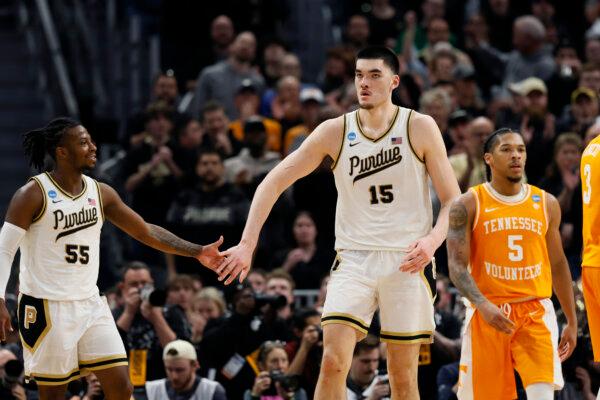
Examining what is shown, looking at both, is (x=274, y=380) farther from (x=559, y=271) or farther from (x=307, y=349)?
(x=559, y=271)

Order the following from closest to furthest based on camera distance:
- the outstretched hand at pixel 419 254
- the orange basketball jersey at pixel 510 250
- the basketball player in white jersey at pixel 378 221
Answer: the outstretched hand at pixel 419 254 → the basketball player in white jersey at pixel 378 221 → the orange basketball jersey at pixel 510 250

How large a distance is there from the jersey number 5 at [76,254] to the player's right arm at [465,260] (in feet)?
8.34

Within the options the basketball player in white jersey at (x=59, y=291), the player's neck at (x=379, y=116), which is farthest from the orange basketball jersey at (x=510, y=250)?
the basketball player in white jersey at (x=59, y=291)

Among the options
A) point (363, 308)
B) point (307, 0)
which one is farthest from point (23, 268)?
point (307, 0)

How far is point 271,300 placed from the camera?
12.3m

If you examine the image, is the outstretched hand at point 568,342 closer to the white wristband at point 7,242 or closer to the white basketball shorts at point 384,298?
the white basketball shorts at point 384,298

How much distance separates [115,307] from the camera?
42.2ft

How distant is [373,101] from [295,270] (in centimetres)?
562

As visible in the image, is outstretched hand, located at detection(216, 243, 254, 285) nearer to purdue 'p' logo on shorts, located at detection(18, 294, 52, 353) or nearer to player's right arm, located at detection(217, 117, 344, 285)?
player's right arm, located at detection(217, 117, 344, 285)

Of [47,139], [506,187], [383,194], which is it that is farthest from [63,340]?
[506,187]

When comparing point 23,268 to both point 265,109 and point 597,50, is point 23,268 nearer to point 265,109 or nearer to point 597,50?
point 265,109

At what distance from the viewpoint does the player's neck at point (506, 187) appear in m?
9.58

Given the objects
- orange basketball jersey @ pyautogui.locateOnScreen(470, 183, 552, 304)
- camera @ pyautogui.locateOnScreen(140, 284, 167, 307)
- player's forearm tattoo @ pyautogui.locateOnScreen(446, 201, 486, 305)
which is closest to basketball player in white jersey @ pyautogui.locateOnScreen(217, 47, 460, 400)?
player's forearm tattoo @ pyautogui.locateOnScreen(446, 201, 486, 305)

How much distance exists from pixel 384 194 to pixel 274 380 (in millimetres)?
3089
